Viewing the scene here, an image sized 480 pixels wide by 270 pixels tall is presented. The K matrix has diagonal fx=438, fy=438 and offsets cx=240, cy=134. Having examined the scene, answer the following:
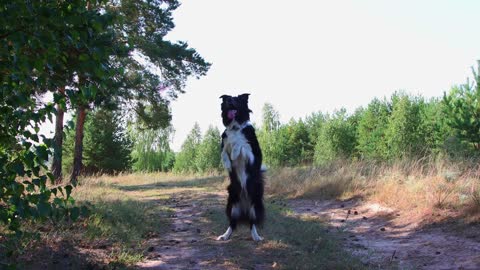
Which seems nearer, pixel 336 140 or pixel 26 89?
pixel 26 89

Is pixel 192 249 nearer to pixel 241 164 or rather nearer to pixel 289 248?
pixel 289 248

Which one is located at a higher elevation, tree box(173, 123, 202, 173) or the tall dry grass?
tree box(173, 123, 202, 173)

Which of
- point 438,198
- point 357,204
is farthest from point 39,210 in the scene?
point 357,204

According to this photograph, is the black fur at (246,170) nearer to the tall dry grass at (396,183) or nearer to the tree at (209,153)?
the tall dry grass at (396,183)

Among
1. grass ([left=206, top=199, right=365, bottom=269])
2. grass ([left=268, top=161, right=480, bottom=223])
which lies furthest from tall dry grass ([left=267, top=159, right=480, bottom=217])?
grass ([left=206, top=199, right=365, bottom=269])

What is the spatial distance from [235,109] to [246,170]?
0.90m

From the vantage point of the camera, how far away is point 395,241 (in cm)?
709

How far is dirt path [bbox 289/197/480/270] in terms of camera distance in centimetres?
554

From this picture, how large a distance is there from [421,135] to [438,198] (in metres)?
17.4

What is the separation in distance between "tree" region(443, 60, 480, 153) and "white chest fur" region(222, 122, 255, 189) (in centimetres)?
1108

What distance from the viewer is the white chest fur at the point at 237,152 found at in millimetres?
6207

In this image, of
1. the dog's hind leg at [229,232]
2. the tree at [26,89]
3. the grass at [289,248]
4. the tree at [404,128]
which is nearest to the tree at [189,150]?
the tree at [404,128]

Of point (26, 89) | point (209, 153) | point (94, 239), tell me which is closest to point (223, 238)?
point (94, 239)

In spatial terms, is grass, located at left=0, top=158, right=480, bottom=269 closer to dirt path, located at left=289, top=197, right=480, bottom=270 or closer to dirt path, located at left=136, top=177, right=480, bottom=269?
dirt path, located at left=136, top=177, right=480, bottom=269
